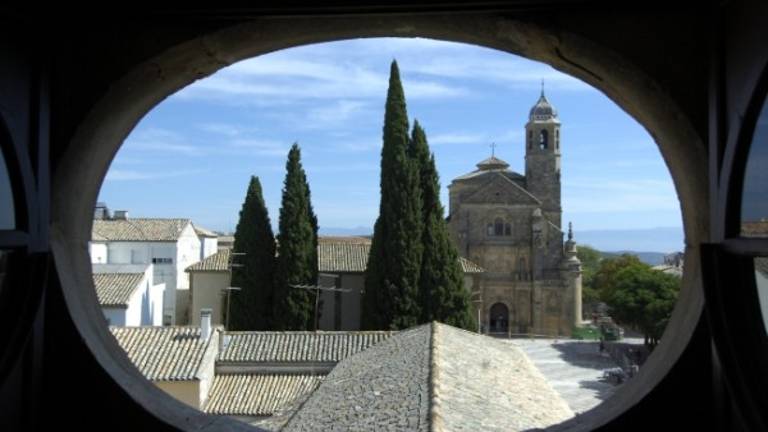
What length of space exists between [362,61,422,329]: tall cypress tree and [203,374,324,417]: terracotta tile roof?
6.91m

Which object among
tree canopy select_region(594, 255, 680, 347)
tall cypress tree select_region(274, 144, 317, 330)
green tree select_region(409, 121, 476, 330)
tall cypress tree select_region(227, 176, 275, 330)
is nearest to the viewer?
green tree select_region(409, 121, 476, 330)

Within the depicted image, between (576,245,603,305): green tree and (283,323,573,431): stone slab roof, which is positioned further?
(576,245,603,305): green tree

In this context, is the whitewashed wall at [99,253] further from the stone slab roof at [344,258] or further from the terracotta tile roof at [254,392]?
the terracotta tile roof at [254,392]

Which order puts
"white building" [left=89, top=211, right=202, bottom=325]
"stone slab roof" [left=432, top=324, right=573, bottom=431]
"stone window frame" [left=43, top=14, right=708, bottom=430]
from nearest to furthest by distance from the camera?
"stone window frame" [left=43, top=14, right=708, bottom=430] → "stone slab roof" [left=432, top=324, right=573, bottom=431] → "white building" [left=89, top=211, right=202, bottom=325]

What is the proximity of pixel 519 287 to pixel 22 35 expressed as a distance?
Result: 35068mm

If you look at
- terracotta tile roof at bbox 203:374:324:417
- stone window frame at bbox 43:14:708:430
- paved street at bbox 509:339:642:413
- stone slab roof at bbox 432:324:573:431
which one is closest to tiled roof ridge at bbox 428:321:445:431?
stone slab roof at bbox 432:324:573:431

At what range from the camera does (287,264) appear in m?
24.7

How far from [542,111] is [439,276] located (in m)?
19.4

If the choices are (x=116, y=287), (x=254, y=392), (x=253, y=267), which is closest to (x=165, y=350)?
(x=254, y=392)

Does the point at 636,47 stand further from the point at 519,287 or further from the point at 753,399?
the point at 519,287

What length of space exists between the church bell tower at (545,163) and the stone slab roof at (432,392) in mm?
24194

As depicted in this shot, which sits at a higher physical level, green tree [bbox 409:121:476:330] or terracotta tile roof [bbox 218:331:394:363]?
green tree [bbox 409:121:476:330]

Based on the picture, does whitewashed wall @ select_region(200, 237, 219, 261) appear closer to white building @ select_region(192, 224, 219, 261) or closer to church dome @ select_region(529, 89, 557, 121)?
white building @ select_region(192, 224, 219, 261)

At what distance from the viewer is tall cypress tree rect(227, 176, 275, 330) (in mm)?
24531
